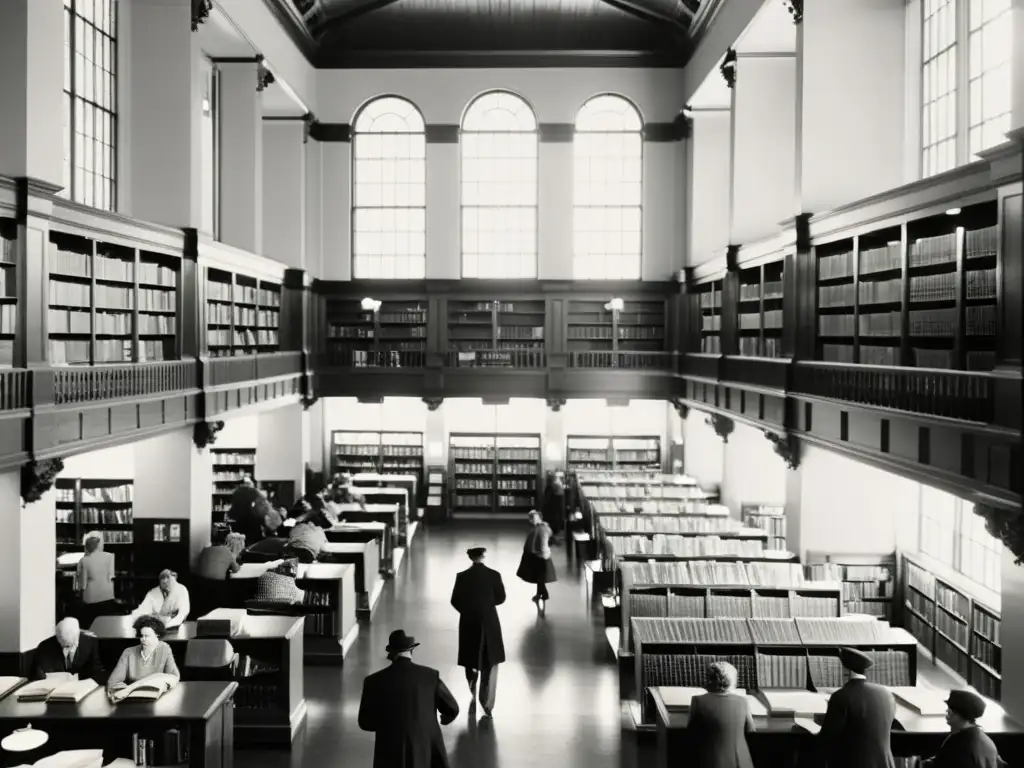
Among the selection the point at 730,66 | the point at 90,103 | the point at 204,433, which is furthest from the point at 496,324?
the point at 90,103

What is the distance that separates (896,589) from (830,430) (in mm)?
2303

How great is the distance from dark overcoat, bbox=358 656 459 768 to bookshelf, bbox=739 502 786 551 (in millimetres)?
8035

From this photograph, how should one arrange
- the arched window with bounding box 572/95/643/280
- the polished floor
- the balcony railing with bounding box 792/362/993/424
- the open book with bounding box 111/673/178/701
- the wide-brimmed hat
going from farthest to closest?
the arched window with bounding box 572/95/643/280
the polished floor
the balcony railing with bounding box 792/362/993/424
the open book with bounding box 111/673/178/701
the wide-brimmed hat

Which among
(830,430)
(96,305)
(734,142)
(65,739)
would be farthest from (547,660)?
(734,142)

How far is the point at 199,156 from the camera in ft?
37.0

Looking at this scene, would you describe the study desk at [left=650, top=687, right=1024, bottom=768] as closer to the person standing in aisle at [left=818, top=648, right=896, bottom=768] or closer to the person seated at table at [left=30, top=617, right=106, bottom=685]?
the person standing in aisle at [left=818, top=648, right=896, bottom=768]

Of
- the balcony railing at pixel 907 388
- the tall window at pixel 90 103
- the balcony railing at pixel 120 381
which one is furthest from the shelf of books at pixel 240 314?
the balcony railing at pixel 907 388

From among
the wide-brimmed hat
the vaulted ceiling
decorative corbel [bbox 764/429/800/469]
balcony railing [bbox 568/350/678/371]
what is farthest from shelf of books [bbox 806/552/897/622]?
the vaulted ceiling

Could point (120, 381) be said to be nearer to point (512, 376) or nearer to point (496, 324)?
point (512, 376)

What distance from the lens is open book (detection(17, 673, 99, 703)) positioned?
220 inches

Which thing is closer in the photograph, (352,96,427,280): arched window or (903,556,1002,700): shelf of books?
(903,556,1002,700): shelf of books

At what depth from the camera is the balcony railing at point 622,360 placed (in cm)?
1675

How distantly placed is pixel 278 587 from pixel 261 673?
1610 millimetres

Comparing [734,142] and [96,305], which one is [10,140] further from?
[734,142]
